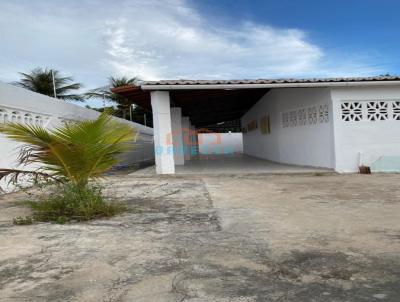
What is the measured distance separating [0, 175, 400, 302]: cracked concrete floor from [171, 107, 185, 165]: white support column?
862cm

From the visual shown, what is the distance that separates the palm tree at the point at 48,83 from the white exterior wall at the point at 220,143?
10014mm

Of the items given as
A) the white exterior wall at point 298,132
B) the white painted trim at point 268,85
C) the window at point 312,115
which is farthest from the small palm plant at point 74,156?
the window at point 312,115

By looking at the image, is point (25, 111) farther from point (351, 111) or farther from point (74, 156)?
point (351, 111)

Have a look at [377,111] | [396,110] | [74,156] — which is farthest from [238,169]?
[74,156]

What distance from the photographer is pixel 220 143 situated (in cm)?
3172

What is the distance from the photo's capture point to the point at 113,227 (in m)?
4.89

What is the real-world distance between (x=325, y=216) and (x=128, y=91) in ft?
25.1

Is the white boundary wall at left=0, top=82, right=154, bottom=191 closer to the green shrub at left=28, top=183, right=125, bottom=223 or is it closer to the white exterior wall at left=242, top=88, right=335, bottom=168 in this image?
the green shrub at left=28, top=183, right=125, bottom=223

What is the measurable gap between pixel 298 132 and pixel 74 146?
9391mm

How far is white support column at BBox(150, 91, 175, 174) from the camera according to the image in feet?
36.4

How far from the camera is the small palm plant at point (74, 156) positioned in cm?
521

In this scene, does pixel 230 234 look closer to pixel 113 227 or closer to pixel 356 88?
pixel 113 227

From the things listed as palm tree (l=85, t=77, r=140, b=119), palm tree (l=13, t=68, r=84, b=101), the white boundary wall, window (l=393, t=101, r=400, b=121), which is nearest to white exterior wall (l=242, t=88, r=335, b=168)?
window (l=393, t=101, r=400, b=121)

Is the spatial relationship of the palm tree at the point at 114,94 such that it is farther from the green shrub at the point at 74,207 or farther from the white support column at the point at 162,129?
the green shrub at the point at 74,207
